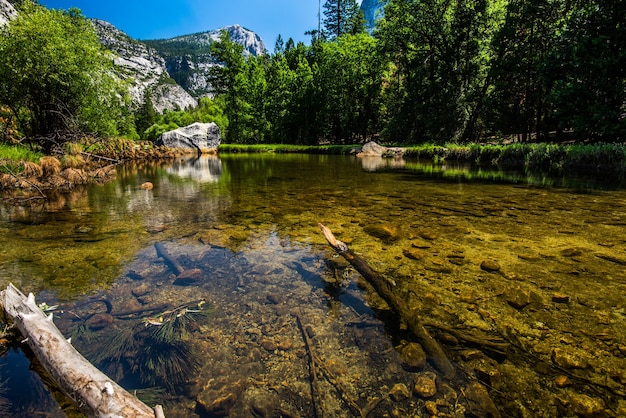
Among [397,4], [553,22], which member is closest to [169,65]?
[397,4]

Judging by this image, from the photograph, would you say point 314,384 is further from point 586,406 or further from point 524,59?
point 524,59

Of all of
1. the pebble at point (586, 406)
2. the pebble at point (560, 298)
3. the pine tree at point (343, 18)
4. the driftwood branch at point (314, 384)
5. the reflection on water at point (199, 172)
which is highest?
the pine tree at point (343, 18)

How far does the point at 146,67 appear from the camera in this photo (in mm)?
151750

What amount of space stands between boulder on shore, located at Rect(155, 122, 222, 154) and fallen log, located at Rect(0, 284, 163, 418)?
4384 centimetres

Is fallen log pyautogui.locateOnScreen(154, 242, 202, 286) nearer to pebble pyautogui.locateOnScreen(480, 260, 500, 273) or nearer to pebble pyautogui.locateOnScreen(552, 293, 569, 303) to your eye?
pebble pyautogui.locateOnScreen(480, 260, 500, 273)

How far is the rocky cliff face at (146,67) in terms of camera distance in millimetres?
136625

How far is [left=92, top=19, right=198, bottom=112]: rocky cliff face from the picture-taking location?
136625mm

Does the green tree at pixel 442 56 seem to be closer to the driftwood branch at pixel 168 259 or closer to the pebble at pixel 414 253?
the pebble at pixel 414 253

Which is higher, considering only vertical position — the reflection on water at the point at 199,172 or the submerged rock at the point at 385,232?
the reflection on water at the point at 199,172

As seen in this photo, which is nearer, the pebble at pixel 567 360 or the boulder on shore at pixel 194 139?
the pebble at pixel 567 360

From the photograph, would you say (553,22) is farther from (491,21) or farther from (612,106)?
(612,106)

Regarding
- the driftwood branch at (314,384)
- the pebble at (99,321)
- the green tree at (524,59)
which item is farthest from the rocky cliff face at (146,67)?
the driftwood branch at (314,384)

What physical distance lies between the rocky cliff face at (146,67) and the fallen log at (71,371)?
146871 mm

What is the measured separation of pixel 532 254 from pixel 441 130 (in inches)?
1116
